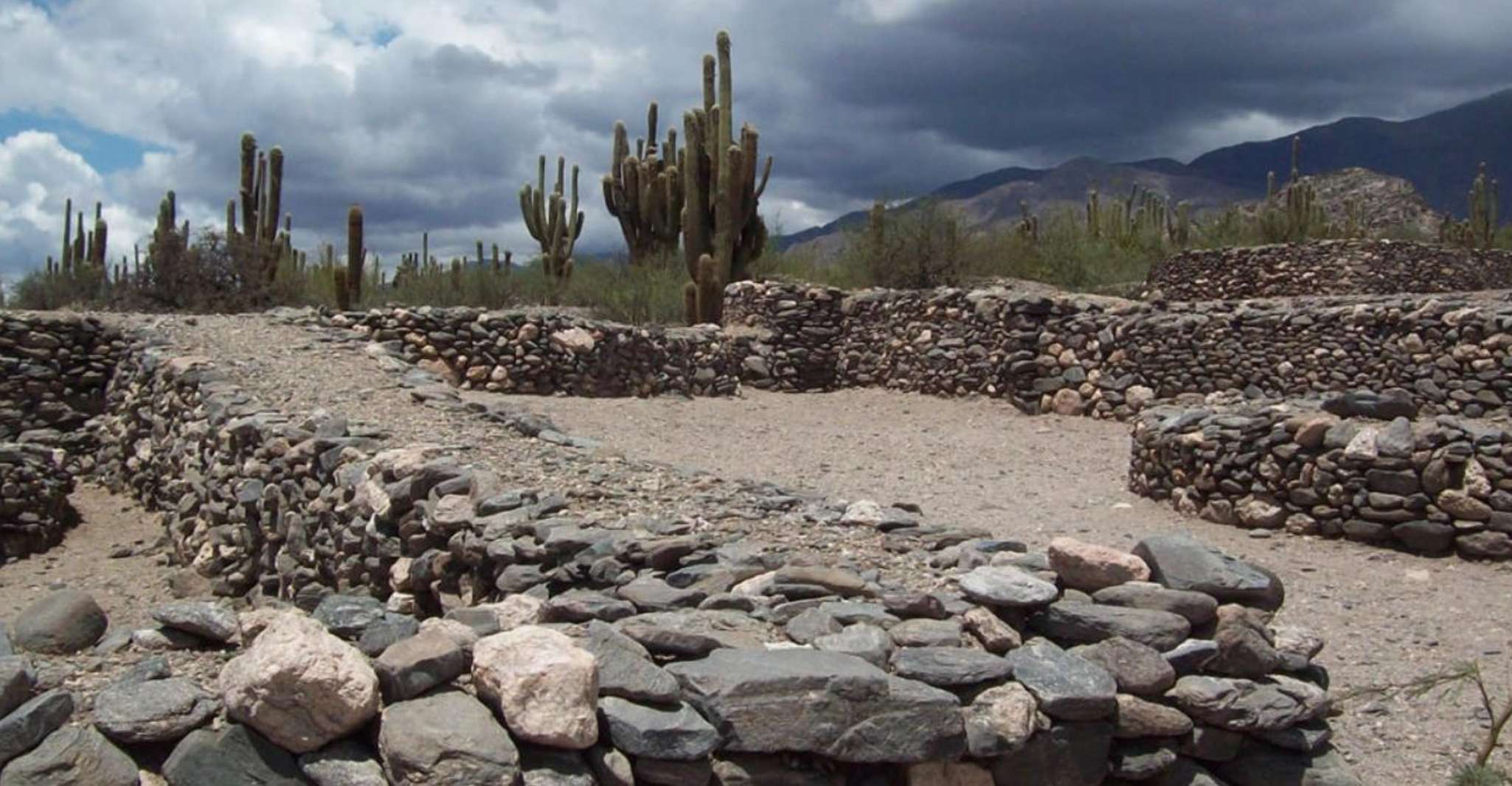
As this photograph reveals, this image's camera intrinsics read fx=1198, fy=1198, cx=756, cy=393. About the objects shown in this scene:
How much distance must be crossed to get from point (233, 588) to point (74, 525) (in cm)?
389

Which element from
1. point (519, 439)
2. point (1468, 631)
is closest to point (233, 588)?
point (519, 439)

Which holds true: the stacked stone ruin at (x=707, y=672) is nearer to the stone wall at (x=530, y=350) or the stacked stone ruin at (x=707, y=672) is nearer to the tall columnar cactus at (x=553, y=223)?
the stone wall at (x=530, y=350)

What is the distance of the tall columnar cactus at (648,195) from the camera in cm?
2205

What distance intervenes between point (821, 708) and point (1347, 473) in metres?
6.13

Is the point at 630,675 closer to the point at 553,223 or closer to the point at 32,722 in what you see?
the point at 32,722

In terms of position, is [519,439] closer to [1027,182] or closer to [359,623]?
[359,623]

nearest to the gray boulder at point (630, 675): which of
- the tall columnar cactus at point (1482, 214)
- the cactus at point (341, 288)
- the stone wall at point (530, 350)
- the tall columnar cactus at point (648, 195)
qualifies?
the stone wall at point (530, 350)

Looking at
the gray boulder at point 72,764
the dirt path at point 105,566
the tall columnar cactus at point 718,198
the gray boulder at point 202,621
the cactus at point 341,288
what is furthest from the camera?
the tall columnar cactus at point 718,198

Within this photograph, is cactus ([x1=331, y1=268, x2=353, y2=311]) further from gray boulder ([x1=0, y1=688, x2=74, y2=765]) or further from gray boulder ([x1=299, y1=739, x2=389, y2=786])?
gray boulder ([x1=299, y1=739, x2=389, y2=786])

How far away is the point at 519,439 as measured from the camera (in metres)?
7.41

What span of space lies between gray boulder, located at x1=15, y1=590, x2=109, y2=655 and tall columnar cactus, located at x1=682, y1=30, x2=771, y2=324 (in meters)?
15.2

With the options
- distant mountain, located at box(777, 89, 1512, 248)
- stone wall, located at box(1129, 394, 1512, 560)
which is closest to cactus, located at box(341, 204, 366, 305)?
stone wall, located at box(1129, 394, 1512, 560)

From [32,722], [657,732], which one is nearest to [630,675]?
[657,732]

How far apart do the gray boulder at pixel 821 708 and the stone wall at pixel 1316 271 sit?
20.7 metres
